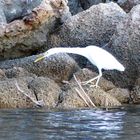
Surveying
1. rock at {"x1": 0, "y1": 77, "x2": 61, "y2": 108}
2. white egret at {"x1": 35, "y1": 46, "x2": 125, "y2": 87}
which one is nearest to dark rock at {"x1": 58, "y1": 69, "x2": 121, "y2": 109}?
rock at {"x1": 0, "y1": 77, "x2": 61, "y2": 108}

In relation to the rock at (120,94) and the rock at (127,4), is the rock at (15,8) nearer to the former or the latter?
the rock at (127,4)

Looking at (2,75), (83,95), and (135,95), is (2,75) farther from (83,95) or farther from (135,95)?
(135,95)

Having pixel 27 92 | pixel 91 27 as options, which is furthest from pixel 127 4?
pixel 27 92

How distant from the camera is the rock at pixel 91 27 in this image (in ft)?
59.7

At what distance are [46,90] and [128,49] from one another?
10.6 feet

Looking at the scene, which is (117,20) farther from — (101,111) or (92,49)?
(101,111)

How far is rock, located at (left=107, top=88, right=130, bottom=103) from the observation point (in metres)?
15.3

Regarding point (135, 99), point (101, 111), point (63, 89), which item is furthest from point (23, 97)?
point (135, 99)

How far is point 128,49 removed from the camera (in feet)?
53.7

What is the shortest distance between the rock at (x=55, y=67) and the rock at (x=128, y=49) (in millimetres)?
1205

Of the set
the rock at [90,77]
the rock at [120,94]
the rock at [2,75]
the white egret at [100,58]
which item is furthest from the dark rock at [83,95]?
the rock at [2,75]

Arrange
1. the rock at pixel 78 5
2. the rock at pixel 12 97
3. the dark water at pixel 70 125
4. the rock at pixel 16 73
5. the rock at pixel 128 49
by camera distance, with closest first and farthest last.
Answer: the dark water at pixel 70 125
the rock at pixel 12 97
the rock at pixel 16 73
the rock at pixel 128 49
the rock at pixel 78 5

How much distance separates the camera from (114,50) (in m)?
16.8

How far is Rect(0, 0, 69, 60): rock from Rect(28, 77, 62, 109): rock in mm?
2556
